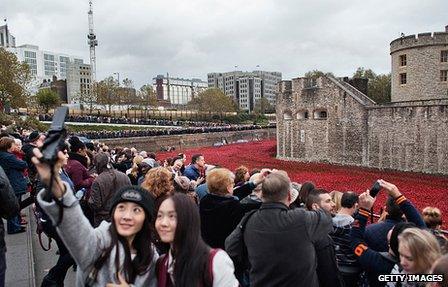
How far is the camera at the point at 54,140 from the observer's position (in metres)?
2.12

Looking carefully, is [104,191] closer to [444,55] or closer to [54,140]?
[54,140]

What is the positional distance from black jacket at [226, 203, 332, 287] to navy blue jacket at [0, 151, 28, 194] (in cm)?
444

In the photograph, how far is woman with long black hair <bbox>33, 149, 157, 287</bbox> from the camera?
2.24m

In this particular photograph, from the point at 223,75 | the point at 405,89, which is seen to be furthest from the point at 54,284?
the point at 223,75

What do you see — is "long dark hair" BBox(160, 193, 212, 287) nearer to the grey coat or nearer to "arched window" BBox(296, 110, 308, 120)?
the grey coat

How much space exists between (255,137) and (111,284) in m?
50.8

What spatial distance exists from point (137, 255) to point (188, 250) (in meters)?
0.42

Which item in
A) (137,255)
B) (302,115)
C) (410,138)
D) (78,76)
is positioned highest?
(78,76)

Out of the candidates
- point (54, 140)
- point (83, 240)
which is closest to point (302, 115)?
point (83, 240)

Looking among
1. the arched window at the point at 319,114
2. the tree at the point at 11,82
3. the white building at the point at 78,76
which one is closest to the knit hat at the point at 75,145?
the arched window at the point at 319,114

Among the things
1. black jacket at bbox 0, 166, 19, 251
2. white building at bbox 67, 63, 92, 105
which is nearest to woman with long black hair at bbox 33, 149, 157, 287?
black jacket at bbox 0, 166, 19, 251

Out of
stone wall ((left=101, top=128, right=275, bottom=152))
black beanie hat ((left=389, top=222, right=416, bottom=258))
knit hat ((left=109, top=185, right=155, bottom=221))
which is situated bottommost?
stone wall ((left=101, top=128, right=275, bottom=152))

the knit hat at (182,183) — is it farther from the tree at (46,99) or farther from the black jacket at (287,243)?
the tree at (46,99)

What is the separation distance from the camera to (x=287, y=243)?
3.24 metres
